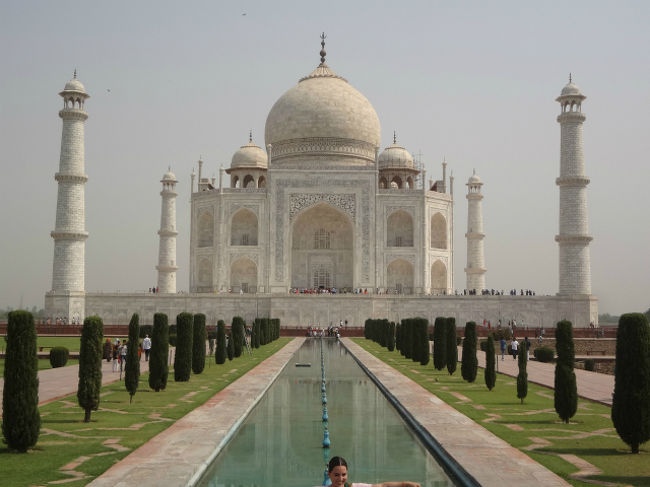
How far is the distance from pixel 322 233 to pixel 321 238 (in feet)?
0.77

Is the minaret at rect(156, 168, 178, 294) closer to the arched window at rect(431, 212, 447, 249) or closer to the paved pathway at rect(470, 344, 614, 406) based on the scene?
the arched window at rect(431, 212, 447, 249)

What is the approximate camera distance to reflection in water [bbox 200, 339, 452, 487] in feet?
20.3

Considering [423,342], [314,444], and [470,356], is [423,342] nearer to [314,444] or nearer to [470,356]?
[470,356]

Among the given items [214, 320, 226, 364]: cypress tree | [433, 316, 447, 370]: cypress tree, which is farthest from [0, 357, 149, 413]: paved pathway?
[433, 316, 447, 370]: cypress tree

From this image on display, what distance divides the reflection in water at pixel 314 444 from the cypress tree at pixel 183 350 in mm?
1742

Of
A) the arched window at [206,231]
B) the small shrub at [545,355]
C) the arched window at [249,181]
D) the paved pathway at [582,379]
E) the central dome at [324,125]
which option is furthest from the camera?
the arched window at [249,181]

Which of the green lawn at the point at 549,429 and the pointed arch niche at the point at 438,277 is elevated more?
the pointed arch niche at the point at 438,277

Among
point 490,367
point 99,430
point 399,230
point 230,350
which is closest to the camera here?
point 99,430

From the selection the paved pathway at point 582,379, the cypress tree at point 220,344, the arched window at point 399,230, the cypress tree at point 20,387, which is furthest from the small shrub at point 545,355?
the arched window at point 399,230

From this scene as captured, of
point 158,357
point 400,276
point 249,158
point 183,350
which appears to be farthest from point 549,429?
point 249,158

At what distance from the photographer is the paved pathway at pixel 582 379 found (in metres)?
11.1

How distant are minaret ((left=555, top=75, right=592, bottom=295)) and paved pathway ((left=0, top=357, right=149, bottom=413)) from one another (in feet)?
59.5

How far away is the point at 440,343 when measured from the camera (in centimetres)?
1484

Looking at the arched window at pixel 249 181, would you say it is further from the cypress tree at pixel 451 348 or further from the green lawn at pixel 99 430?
the green lawn at pixel 99 430
